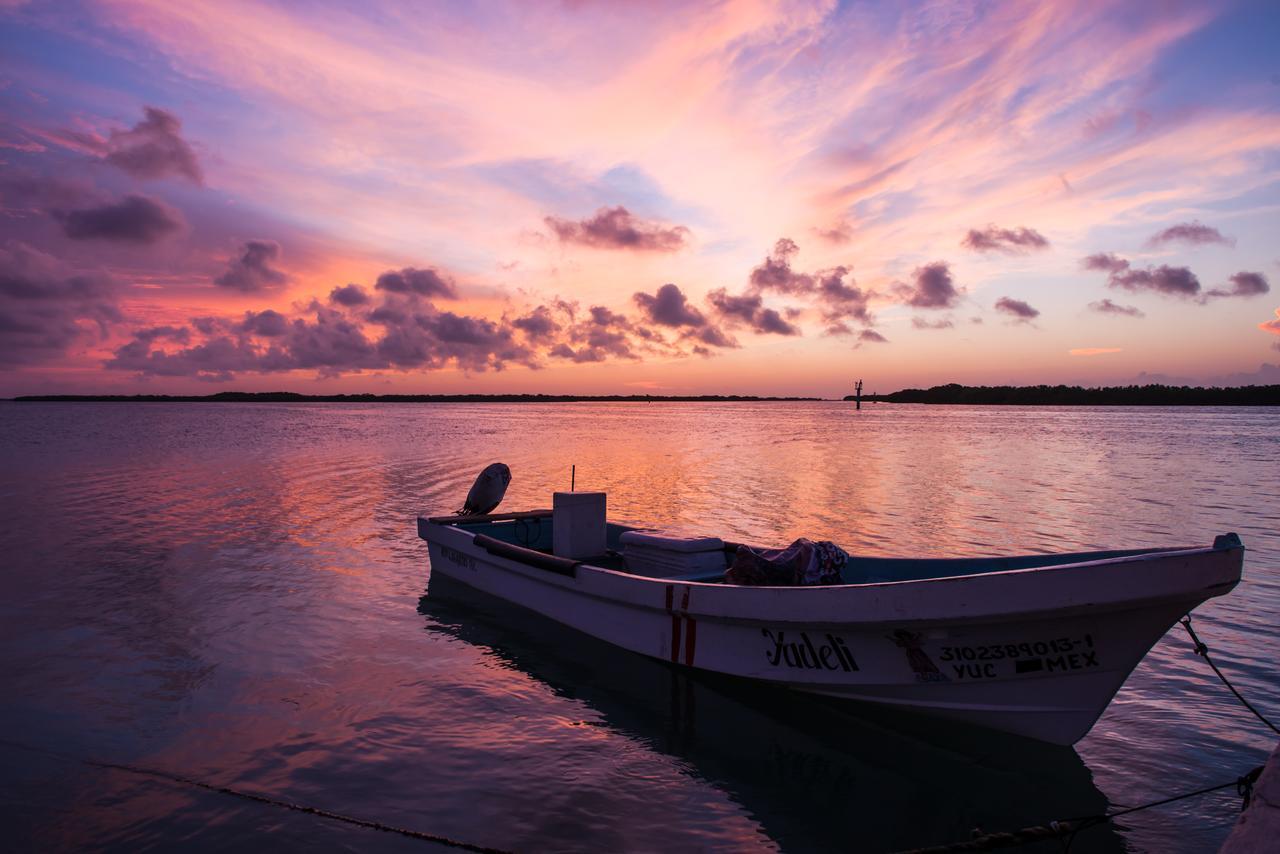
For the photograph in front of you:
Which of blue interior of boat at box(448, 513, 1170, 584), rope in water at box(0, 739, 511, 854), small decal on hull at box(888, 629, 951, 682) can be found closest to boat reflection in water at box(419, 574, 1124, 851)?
small decal on hull at box(888, 629, 951, 682)

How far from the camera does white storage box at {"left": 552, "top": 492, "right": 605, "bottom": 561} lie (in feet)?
36.6

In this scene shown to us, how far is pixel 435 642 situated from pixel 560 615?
181 centimetres

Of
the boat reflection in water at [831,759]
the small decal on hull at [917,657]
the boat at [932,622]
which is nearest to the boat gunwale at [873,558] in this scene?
the boat at [932,622]

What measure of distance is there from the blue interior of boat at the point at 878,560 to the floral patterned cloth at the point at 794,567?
0.53m

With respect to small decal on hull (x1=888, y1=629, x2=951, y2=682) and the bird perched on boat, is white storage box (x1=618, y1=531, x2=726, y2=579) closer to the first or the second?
small decal on hull (x1=888, y1=629, x2=951, y2=682)

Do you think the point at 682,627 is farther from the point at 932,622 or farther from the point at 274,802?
the point at 274,802

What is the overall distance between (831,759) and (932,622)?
1736mm

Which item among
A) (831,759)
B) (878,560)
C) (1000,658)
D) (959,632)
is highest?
(878,560)

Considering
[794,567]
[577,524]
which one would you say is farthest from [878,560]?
[577,524]

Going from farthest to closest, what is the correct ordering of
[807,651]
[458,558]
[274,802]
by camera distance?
[458,558] → [807,651] → [274,802]

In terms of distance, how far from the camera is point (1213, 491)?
25.2 meters

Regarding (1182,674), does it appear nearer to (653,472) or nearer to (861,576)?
(861,576)

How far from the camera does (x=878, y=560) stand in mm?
9258

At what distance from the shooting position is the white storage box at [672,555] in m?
9.64
